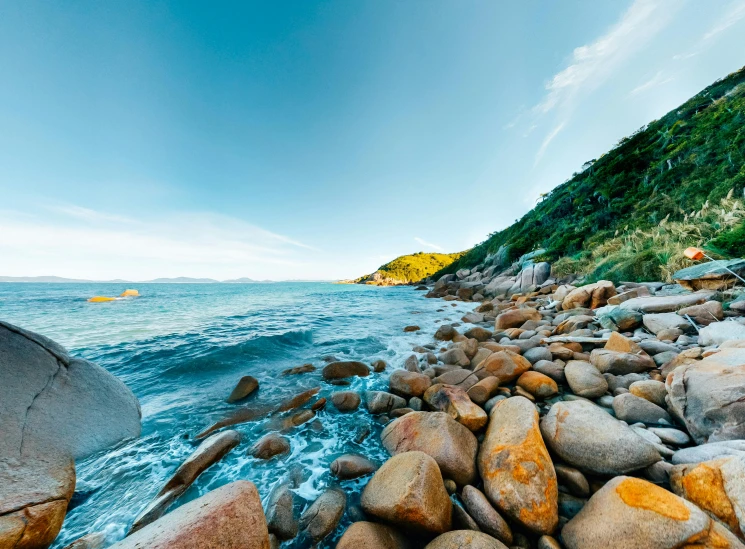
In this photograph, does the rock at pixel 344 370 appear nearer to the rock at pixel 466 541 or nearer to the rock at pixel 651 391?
the rock at pixel 466 541

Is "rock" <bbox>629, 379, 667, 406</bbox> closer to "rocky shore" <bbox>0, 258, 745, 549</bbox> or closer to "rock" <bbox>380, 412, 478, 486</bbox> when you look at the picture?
"rocky shore" <bbox>0, 258, 745, 549</bbox>

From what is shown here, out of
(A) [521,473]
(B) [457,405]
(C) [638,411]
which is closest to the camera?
(A) [521,473]

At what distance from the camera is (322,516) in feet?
8.72

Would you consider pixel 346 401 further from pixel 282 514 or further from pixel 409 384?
pixel 282 514

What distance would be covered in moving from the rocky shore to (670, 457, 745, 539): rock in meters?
0.01

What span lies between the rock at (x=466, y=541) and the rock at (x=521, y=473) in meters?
0.45

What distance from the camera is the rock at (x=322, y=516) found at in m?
2.59

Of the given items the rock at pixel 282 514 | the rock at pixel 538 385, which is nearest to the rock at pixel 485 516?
the rock at pixel 282 514

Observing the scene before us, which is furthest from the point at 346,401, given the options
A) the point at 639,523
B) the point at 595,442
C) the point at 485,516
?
the point at 639,523

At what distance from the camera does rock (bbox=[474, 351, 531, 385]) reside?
4672 millimetres

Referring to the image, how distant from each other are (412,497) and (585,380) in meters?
3.71

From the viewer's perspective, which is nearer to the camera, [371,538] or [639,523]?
[639,523]

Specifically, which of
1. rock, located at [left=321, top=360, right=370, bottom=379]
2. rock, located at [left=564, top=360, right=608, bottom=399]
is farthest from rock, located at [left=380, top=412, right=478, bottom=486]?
rock, located at [left=321, top=360, right=370, bottom=379]

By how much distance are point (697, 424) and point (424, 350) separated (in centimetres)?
574
